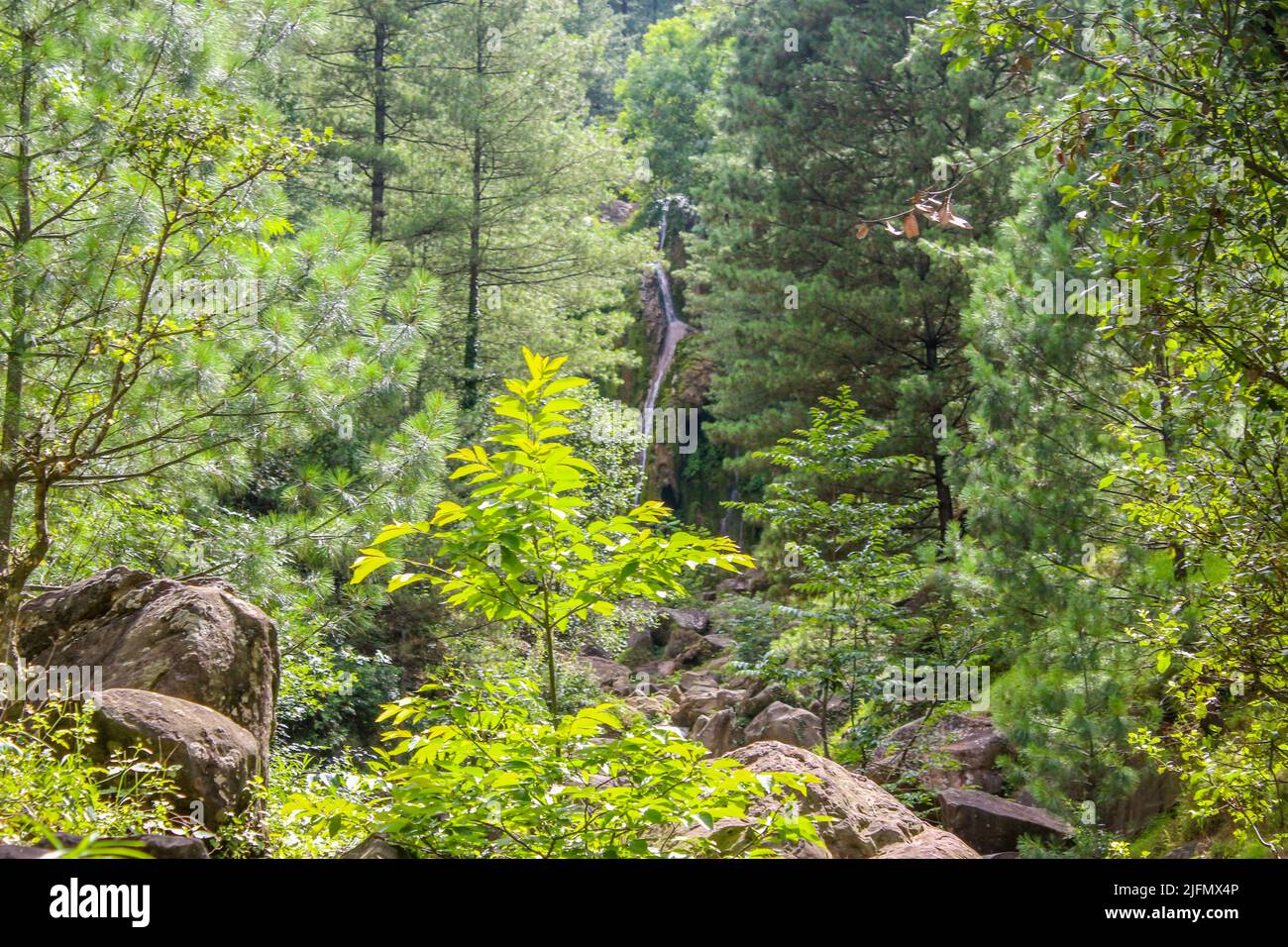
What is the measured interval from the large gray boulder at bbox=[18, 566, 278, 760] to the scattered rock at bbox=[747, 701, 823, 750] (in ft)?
19.4

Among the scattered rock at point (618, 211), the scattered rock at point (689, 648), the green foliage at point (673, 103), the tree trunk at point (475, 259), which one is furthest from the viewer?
the scattered rock at point (618, 211)

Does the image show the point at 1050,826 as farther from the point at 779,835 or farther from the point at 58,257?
the point at 58,257

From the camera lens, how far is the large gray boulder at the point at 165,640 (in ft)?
17.2

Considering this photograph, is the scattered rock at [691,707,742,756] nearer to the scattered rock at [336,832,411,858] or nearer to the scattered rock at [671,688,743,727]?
the scattered rock at [671,688,743,727]

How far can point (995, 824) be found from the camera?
26.5 feet

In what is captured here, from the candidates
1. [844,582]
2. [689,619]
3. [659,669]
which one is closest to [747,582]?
[689,619]

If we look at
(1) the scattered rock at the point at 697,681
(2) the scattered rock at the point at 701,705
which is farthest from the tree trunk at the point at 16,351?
(1) the scattered rock at the point at 697,681


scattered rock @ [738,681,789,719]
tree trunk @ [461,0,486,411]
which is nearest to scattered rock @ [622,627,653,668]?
tree trunk @ [461,0,486,411]

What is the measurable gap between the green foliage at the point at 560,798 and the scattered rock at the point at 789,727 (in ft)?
24.1

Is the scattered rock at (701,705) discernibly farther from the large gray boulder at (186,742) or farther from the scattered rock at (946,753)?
the large gray boulder at (186,742)

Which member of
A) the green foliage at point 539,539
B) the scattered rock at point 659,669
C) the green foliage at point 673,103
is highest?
the green foliage at point 673,103

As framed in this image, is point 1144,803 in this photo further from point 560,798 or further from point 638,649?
point 638,649
